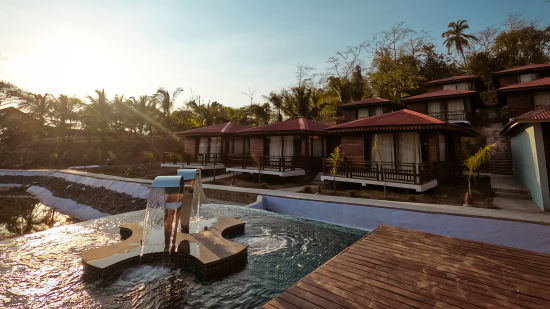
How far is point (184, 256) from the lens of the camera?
5609 millimetres

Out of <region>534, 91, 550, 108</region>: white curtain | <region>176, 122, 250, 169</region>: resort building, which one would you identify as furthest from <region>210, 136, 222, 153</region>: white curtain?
<region>534, 91, 550, 108</region>: white curtain

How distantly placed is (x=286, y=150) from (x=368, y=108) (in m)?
11.8

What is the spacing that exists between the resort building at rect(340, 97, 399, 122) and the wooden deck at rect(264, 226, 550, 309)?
2027 centimetres

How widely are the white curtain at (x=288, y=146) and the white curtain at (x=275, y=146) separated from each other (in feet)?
1.40

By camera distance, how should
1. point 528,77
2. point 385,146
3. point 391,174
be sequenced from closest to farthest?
point 391,174 < point 385,146 < point 528,77

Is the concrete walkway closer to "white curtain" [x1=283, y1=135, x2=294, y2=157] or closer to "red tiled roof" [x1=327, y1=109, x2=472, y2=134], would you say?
"red tiled roof" [x1=327, y1=109, x2=472, y2=134]

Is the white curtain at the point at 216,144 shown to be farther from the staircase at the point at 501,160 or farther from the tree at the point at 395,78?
the tree at the point at 395,78

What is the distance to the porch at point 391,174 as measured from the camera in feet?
35.8

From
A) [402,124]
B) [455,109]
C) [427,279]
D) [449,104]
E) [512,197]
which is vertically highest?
[449,104]

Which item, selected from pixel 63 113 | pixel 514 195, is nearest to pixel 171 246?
pixel 514 195

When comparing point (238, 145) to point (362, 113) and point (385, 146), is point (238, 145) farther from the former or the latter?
point (362, 113)

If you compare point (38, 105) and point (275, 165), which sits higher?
point (38, 105)

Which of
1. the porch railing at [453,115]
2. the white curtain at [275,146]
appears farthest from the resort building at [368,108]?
the white curtain at [275,146]

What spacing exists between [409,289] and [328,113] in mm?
30824
